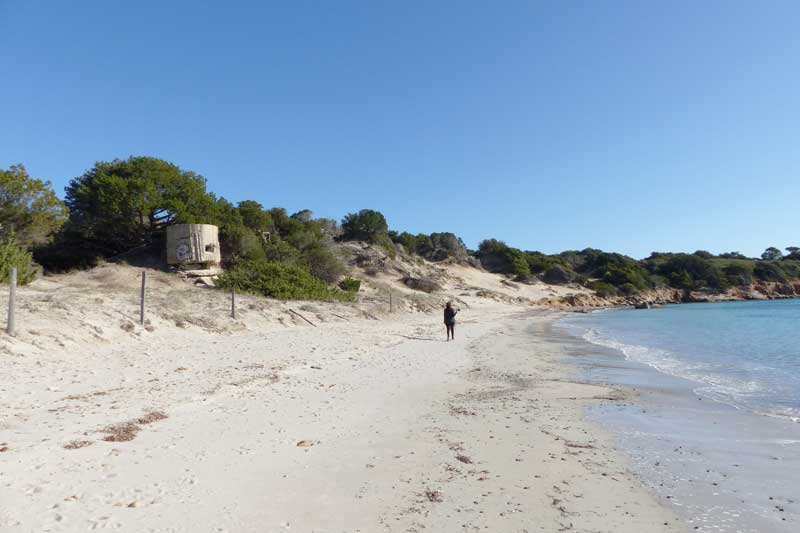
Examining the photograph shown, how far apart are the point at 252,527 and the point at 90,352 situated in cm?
859

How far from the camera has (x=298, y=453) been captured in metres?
4.71

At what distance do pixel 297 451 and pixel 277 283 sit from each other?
19.4 m

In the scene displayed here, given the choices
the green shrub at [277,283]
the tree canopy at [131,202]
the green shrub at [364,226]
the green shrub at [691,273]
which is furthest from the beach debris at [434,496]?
the green shrub at [691,273]

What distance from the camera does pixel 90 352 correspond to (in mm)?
9805

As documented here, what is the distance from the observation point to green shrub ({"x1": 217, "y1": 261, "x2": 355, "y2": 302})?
2298 centimetres

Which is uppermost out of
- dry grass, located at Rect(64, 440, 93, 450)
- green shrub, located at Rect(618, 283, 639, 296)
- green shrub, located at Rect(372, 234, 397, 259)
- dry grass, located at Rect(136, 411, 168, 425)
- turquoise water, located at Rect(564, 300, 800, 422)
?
green shrub, located at Rect(372, 234, 397, 259)

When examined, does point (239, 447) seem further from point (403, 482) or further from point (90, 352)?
point (90, 352)

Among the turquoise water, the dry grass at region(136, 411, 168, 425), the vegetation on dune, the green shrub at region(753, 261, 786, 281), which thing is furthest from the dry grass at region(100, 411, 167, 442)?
the green shrub at region(753, 261, 786, 281)

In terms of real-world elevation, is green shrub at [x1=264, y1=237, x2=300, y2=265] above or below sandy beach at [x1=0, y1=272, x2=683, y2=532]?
above

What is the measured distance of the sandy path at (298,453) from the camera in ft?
11.1

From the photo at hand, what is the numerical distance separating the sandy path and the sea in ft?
1.17

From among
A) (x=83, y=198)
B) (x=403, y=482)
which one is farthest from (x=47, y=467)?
(x=83, y=198)

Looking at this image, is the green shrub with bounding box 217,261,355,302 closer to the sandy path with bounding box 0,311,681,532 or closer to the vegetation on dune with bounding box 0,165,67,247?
the vegetation on dune with bounding box 0,165,67,247

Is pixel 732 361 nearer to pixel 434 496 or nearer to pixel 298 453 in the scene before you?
pixel 434 496
